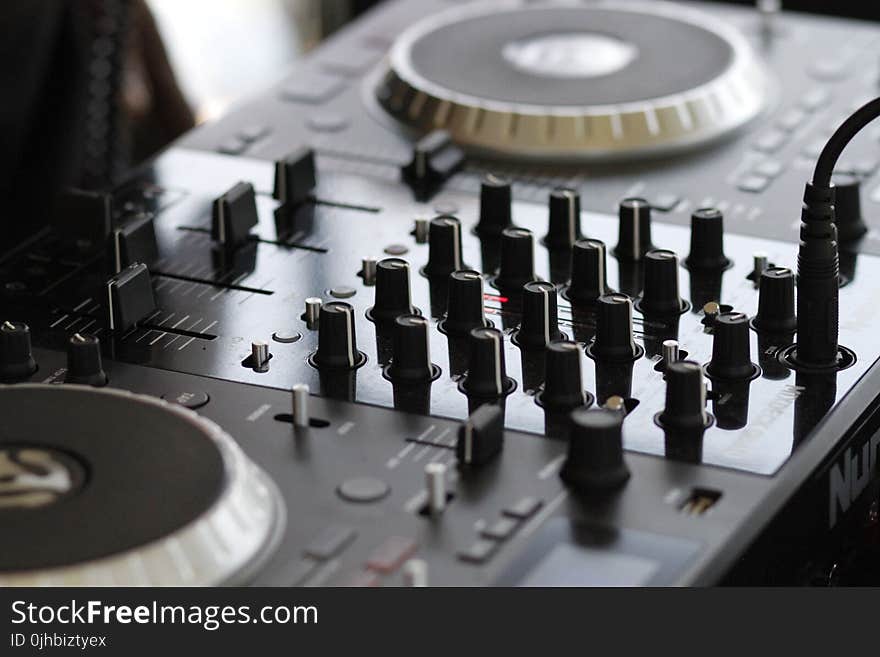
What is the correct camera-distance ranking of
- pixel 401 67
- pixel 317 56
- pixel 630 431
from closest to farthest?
pixel 630 431, pixel 401 67, pixel 317 56

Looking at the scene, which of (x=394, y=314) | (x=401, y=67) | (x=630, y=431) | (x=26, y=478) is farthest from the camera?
(x=401, y=67)

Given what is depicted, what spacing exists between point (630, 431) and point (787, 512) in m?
0.16

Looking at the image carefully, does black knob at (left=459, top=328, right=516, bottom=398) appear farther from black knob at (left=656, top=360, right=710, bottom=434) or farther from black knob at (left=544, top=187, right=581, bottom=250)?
black knob at (left=544, top=187, right=581, bottom=250)

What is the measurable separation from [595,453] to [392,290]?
390mm

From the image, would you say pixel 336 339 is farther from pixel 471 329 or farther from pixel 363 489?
pixel 363 489

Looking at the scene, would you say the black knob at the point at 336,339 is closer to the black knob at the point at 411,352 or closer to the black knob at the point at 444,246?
the black knob at the point at 411,352

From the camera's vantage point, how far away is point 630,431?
1.48m

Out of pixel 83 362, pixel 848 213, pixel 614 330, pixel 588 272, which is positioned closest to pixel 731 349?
pixel 614 330

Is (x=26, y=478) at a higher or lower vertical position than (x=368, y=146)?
higher

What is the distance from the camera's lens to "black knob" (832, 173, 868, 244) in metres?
1.92

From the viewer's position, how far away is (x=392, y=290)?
1.69m

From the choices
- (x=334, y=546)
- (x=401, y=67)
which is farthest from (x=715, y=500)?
(x=401, y=67)

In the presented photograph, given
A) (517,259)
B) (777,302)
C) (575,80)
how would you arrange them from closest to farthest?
(777,302) < (517,259) < (575,80)
